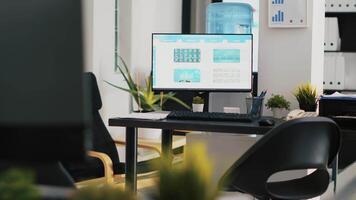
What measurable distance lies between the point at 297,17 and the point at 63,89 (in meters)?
3.06

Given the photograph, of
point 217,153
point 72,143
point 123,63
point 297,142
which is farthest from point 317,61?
point 72,143

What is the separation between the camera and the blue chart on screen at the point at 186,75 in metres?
3.37

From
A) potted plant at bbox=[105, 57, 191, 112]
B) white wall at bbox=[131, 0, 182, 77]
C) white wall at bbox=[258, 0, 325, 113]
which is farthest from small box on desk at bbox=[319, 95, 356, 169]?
white wall at bbox=[131, 0, 182, 77]

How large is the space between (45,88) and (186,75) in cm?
276

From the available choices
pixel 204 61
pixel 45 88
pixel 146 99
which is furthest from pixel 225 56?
pixel 45 88

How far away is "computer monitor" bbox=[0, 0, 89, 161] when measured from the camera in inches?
23.8

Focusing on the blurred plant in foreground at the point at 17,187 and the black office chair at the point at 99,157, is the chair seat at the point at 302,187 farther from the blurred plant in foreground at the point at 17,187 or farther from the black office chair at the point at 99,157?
the blurred plant in foreground at the point at 17,187

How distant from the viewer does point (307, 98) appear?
10.9ft

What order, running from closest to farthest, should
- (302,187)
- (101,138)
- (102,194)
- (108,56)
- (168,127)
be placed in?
(102,194) < (302,187) < (168,127) < (101,138) < (108,56)

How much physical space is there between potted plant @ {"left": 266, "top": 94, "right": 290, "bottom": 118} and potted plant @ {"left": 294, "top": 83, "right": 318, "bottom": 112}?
0.29 ft

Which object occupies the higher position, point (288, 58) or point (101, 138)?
point (288, 58)

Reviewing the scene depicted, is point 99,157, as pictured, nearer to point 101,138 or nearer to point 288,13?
point 101,138

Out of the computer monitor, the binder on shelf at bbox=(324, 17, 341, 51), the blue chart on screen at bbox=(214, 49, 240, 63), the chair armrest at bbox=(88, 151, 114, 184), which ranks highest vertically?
the binder on shelf at bbox=(324, 17, 341, 51)

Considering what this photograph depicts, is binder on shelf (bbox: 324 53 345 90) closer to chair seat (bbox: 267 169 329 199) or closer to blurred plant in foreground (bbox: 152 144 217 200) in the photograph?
chair seat (bbox: 267 169 329 199)
